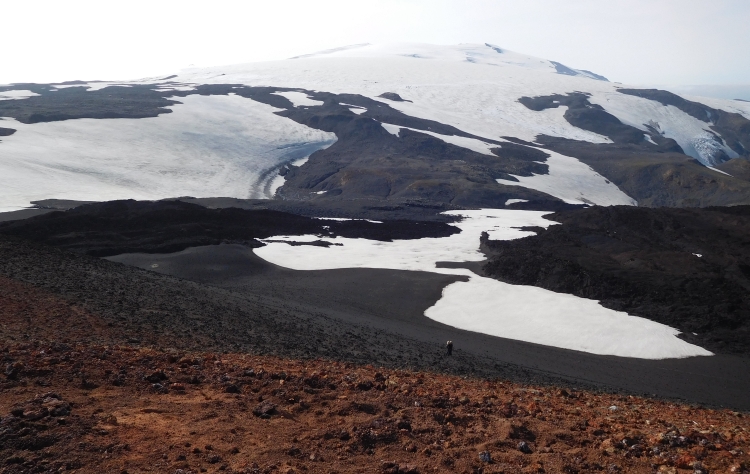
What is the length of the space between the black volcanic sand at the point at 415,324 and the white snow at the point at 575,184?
56.0 m

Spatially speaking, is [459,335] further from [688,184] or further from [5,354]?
[688,184]

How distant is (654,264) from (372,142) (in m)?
70.5

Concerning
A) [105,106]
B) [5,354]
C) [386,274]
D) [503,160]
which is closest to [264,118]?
[105,106]

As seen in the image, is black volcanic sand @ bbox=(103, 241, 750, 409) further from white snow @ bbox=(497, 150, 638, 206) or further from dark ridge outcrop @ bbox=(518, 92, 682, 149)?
dark ridge outcrop @ bbox=(518, 92, 682, 149)

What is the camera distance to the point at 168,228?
38.9 m

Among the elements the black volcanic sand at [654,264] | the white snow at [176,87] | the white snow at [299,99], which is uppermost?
the white snow at [176,87]

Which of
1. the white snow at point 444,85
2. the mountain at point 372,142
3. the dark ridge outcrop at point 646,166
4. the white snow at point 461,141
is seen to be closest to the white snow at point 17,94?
the mountain at point 372,142

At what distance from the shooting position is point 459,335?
2492 cm

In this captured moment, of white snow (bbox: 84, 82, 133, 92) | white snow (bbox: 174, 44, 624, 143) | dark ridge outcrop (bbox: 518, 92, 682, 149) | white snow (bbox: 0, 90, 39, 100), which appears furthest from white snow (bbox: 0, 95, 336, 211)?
dark ridge outcrop (bbox: 518, 92, 682, 149)

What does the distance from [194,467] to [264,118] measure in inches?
4189

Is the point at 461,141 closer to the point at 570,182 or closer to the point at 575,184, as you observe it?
the point at 570,182

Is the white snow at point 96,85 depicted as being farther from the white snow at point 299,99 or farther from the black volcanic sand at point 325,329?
the black volcanic sand at point 325,329

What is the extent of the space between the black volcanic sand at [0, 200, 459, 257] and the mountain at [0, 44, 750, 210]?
16.3 metres

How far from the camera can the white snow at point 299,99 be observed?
12375 centimetres
